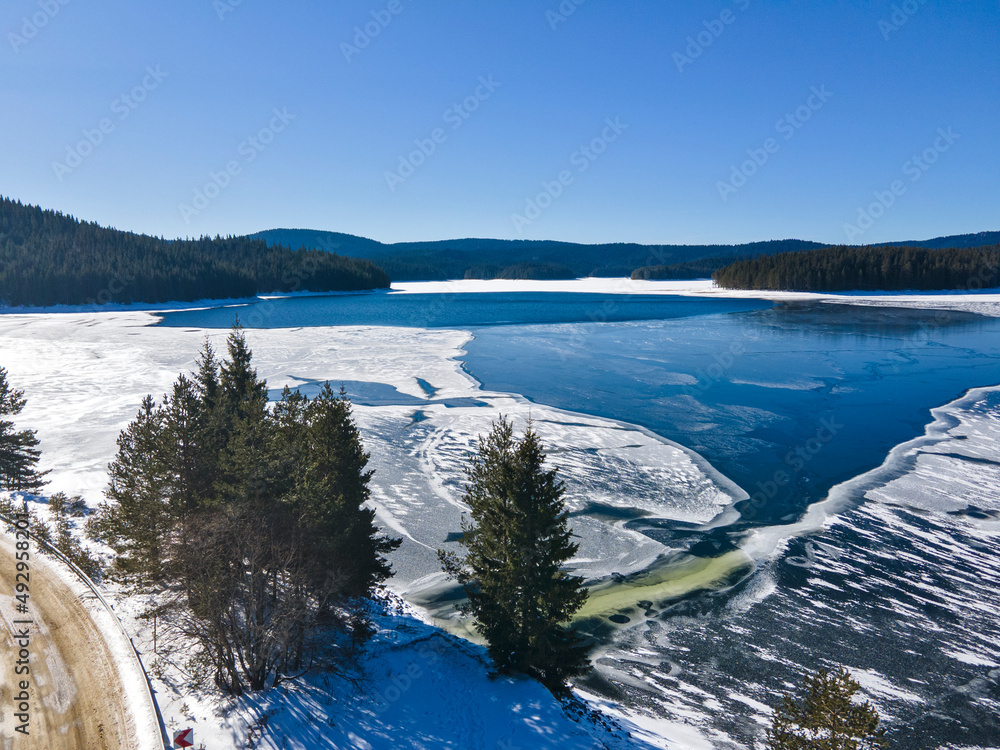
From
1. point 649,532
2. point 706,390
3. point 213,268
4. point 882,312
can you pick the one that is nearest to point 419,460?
point 649,532

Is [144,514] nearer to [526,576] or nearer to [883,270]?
[526,576]

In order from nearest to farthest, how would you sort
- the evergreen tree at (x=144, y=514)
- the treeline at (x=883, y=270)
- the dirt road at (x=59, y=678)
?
1. the dirt road at (x=59, y=678)
2. the evergreen tree at (x=144, y=514)
3. the treeline at (x=883, y=270)

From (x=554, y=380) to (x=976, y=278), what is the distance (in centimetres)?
13107

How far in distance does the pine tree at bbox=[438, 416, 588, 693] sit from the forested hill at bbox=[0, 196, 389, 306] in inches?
4822

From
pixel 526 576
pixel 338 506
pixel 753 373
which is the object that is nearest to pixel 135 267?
pixel 753 373

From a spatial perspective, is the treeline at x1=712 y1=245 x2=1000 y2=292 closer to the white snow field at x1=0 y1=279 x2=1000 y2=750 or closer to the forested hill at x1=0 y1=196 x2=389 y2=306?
the white snow field at x1=0 y1=279 x2=1000 y2=750

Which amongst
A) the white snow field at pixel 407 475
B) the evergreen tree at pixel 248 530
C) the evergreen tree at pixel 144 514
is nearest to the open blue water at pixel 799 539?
the white snow field at pixel 407 475

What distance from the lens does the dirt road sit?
906 centimetres

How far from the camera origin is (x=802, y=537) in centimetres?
1803

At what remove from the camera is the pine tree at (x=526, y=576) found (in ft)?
37.8

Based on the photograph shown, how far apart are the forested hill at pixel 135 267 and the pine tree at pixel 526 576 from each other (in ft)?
402

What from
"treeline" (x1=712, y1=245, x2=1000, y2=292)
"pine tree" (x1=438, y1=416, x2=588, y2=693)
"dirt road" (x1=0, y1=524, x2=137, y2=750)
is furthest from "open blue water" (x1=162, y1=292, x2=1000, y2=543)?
"treeline" (x1=712, y1=245, x2=1000, y2=292)

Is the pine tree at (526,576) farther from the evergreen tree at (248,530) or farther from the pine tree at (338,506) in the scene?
the evergreen tree at (248,530)

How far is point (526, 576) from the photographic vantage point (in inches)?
454
